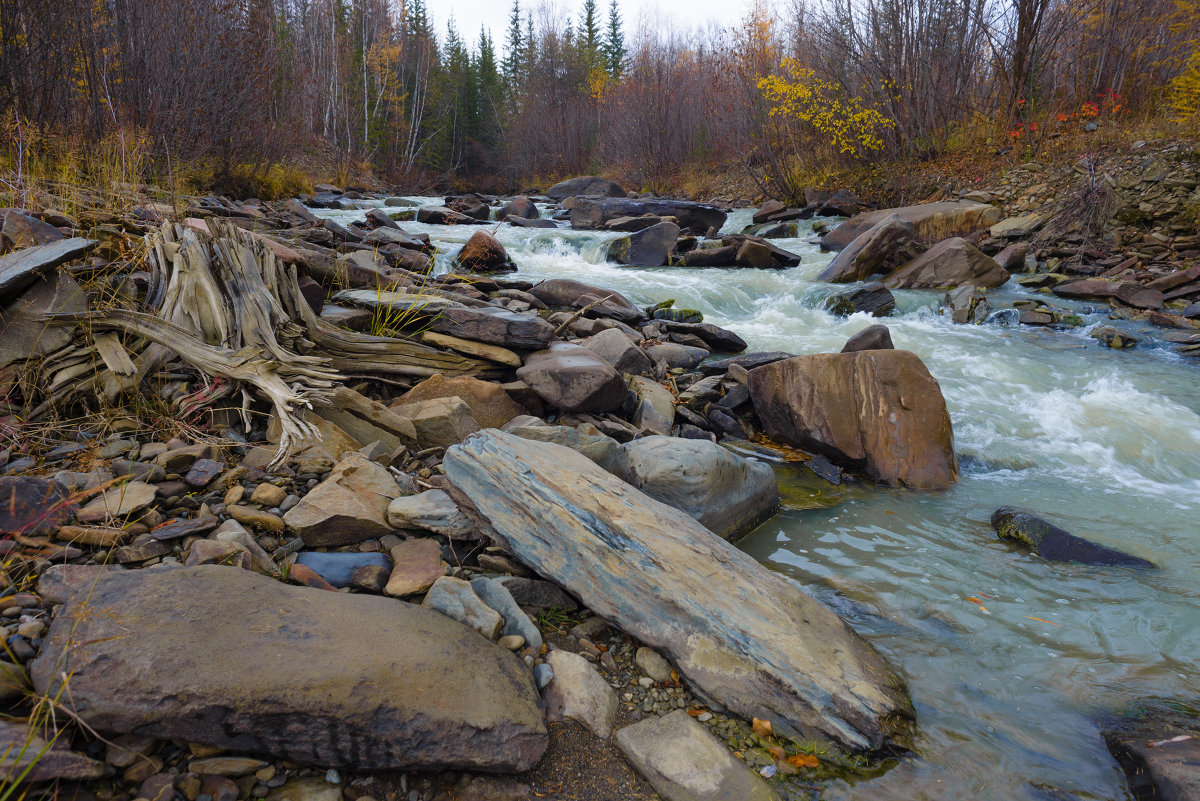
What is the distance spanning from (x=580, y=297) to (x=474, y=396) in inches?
116

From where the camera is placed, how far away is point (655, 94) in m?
18.5

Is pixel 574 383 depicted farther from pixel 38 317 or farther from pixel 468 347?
pixel 38 317

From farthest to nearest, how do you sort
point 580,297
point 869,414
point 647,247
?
point 647,247
point 580,297
point 869,414

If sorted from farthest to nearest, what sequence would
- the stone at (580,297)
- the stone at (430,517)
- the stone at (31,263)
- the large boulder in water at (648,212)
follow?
the large boulder in water at (648,212)
the stone at (580,297)
the stone at (31,263)
the stone at (430,517)

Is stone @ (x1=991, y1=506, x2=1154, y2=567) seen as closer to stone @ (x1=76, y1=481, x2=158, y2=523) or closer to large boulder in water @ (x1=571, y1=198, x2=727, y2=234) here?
stone @ (x1=76, y1=481, x2=158, y2=523)

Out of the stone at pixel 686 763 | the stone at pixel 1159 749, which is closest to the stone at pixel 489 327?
the stone at pixel 686 763

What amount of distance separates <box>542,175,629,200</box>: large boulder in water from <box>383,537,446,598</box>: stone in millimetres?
16800

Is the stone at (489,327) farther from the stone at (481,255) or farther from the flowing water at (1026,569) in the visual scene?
the stone at (481,255)

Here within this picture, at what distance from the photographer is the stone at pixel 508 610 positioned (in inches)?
80.7

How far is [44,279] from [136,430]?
89 cm

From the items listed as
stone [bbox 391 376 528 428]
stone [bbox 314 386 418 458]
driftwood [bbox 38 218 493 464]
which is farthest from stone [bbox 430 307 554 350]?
stone [bbox 314 386 418 458]

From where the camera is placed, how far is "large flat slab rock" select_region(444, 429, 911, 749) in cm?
196

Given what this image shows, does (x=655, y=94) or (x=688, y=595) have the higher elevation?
(x=655, y=94)

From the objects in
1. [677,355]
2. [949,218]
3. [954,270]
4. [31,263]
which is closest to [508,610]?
[31,263]
